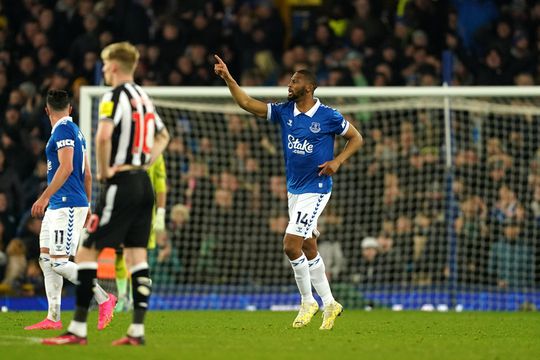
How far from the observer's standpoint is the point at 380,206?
60.8 feet

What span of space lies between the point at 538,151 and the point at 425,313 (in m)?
3.96

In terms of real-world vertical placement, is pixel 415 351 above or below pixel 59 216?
below

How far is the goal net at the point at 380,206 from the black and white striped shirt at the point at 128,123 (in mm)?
8166

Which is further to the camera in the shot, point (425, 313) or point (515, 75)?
point (515, 75)

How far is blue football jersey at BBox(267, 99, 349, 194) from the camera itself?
1172 centimetres

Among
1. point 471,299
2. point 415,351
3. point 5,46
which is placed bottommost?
point 471,299

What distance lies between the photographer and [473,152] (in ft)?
59.9

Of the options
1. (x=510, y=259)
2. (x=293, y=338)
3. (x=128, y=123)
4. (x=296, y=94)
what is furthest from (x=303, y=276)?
(x=510, y=259)

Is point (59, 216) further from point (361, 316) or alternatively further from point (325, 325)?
point (361, 316)

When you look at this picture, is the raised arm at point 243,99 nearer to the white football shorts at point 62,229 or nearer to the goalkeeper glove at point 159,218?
the white football shorts at point 62,229

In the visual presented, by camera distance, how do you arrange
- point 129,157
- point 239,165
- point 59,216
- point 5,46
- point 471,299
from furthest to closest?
1. point 5,46
2. point 239,165
3. point 471,299
4. point 59,216
5. point 129,157

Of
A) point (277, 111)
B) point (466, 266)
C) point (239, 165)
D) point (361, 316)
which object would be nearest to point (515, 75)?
point (466, 266)

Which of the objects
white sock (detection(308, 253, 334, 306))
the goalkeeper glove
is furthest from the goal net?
white sock (detection(308, 253, 334, 306))

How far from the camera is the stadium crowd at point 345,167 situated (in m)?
18.0
